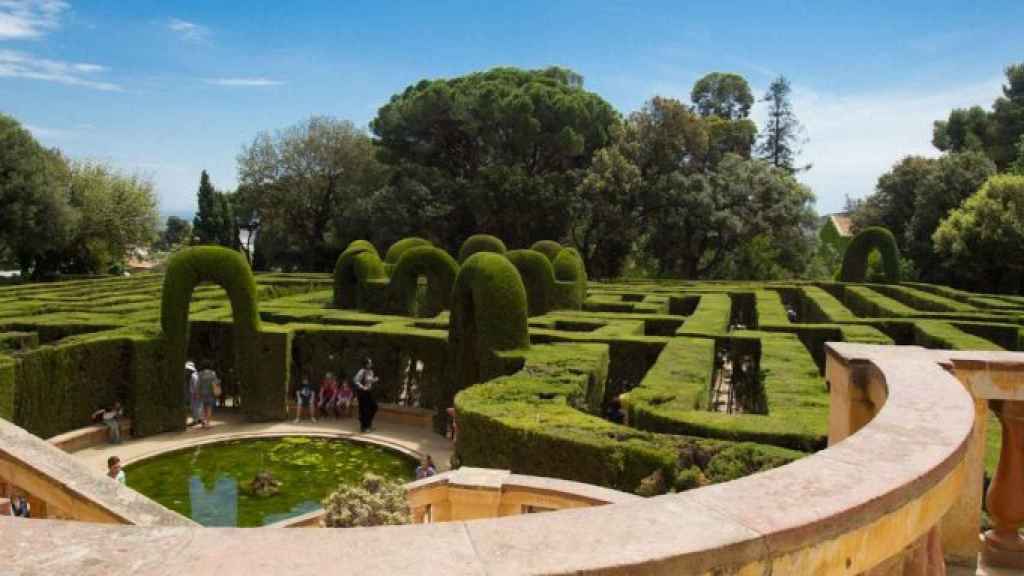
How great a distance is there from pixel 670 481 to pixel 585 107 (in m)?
38.2

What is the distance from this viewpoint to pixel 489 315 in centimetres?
1377

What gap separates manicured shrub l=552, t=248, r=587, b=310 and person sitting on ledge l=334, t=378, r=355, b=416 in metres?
8.78

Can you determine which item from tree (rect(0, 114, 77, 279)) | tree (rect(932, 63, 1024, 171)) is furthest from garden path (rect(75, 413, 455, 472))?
tree (rect(932, 63, 1024, 171))

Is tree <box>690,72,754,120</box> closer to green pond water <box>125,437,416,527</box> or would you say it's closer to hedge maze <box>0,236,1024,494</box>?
hedge maze <box>0,236,1024,494</box>

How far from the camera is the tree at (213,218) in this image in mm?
65312

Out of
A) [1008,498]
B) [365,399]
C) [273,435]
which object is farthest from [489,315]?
[1008,498]

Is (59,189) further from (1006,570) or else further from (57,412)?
(1006,570)

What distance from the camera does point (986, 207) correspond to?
32.0m

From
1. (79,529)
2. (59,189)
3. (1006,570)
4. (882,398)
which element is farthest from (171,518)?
(59,189)

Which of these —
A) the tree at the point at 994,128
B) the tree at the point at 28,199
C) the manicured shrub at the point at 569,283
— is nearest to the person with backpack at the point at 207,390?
the manicured shrub at the point at 569,283

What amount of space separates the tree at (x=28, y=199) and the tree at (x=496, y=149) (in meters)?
17.1

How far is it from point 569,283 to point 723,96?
145ft

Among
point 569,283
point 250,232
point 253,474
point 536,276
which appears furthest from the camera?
point 250,232

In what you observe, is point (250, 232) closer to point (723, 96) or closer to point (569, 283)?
point (569, 283)
